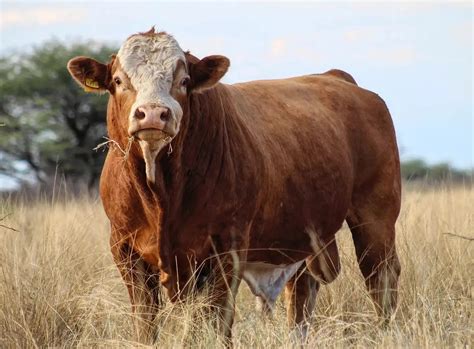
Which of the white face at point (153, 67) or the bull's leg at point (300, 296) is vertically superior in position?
the white face at point (153, 67)

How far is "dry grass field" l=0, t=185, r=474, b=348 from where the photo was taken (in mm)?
5780

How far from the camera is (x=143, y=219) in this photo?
20.0ft

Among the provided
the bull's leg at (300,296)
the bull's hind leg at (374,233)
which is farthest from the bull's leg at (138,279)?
the bull's hind leg at (374,233)

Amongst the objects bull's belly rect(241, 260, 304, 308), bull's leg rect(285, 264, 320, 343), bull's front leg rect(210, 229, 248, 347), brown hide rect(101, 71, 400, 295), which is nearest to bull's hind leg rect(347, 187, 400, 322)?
brown hide rect(101, 71, 400, 295)

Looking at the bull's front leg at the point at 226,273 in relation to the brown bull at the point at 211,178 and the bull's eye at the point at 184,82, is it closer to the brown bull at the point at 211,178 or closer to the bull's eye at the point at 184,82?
the brown bull at the point at 211,178

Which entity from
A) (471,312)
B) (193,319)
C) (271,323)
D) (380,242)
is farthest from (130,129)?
(380,242)

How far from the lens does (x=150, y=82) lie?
5.58 m

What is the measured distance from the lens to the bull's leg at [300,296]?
7754 mm

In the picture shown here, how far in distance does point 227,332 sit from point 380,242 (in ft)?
7.15

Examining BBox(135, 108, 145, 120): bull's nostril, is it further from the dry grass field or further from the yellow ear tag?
the dry grass field

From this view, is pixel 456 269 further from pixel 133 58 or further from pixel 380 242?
pixel 133 58

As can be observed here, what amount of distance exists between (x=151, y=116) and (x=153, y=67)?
46 centimetres

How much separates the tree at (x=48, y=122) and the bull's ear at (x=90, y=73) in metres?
19.3

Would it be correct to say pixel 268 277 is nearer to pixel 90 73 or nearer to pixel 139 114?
pixel 90 73
